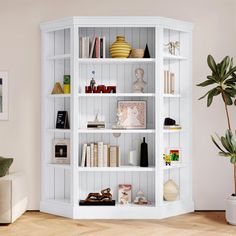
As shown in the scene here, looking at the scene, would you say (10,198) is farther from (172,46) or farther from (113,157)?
(172,46)

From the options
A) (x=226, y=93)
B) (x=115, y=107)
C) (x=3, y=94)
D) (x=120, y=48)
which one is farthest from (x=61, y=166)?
(x=226, y=93)

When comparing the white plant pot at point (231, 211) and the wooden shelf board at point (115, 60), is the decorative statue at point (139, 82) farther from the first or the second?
the white plant pot at point (231, 211)

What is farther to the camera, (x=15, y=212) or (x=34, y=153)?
(x=34, y=153)

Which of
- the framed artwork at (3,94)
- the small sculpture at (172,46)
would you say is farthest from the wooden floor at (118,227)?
the small sculpture at (172,46)

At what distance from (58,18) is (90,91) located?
1017mm

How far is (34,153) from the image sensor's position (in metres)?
5.64

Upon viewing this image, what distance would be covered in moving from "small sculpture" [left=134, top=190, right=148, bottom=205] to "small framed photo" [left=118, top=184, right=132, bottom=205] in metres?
0.10

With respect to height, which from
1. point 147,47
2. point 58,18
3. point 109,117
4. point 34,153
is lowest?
point 34,153

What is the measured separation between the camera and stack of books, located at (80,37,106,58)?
5336 millimetres

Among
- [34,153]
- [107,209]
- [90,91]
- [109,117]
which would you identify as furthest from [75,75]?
[107,209]

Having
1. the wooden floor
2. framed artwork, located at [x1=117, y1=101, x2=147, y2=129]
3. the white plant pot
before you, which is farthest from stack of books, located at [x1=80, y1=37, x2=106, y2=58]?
the white plant pot

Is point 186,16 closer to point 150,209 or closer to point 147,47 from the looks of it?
point 147,47

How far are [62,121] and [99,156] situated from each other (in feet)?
2.03

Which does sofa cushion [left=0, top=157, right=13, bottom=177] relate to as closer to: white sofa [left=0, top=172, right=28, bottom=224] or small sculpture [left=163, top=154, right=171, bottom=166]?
white sofa [left=0, top=172, right=28, bottom=224]
